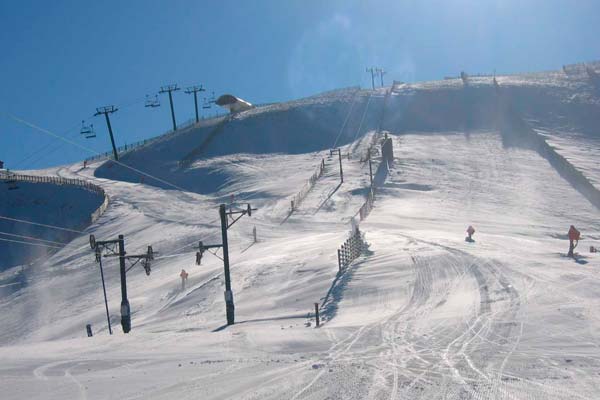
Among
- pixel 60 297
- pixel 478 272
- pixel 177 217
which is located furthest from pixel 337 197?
pixel 478 272

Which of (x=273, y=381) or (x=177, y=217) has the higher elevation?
(x=273, y=381)

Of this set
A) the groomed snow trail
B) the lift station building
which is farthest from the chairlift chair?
the lift station building

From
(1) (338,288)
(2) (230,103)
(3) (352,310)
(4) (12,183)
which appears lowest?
(4) (12,183)

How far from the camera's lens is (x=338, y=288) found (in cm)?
2267

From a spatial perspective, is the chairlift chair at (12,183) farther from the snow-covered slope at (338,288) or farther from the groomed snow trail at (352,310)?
the groomed snow trail at (352,310)

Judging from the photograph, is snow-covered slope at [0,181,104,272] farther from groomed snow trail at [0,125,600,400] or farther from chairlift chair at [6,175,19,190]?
groomed snow trail at [0,125,600,400]

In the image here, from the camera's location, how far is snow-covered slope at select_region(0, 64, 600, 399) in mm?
11562

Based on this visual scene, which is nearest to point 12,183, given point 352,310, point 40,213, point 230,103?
point 40,213

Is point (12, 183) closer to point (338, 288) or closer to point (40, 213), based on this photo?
point (40, 213)

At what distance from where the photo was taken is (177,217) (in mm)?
49656

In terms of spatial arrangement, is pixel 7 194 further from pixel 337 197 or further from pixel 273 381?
pixel 273 381

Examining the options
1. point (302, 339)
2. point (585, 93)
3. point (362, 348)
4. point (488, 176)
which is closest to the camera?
point (362, 348)

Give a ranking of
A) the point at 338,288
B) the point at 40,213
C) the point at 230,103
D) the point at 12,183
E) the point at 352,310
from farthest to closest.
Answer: the point at 230,103 → the point at 12,183 → the point at 40,213 → the point at 338,288 → the point at 352,310

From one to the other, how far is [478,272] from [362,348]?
32.5ft
